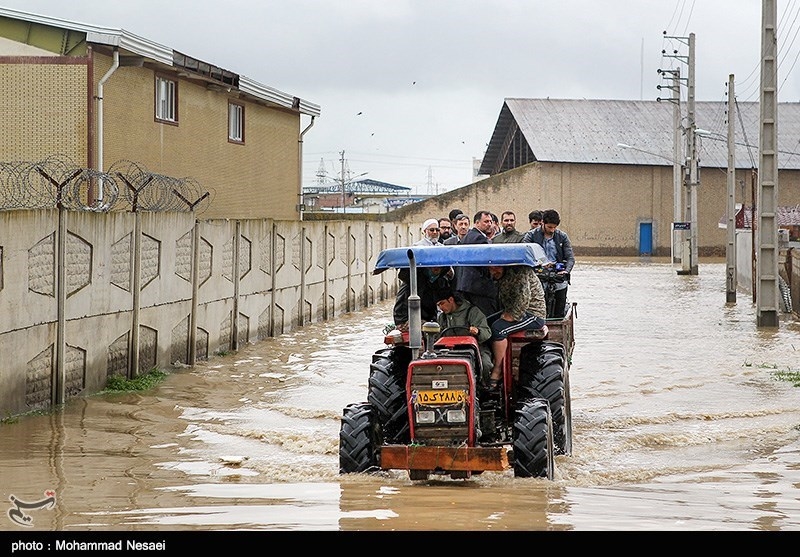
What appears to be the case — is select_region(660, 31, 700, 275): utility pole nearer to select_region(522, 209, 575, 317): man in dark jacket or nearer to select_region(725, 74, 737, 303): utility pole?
select_region(725, 74, 737, 303): utility pole

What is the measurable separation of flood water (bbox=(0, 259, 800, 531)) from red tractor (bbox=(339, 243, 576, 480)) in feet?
0.69

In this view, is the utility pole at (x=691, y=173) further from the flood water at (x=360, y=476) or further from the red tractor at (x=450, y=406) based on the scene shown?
the red tractor at (x=450, y=406)

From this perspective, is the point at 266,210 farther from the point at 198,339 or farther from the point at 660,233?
the point at 660,233

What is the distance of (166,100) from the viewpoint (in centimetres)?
2925

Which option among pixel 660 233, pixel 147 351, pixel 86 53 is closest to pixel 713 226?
pixel 660 233

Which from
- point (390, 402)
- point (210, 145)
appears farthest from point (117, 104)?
point (390, 402)

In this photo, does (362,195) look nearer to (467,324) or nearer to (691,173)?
(691,173)

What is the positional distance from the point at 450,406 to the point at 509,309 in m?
1.45

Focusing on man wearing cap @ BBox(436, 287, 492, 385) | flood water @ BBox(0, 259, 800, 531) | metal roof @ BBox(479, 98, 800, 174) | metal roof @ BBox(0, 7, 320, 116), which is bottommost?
flood water @ BBox(0, 259, 800, 531)

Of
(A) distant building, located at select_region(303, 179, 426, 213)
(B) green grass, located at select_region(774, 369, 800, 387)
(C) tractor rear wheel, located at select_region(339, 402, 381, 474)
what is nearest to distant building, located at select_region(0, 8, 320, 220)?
(B) green grass, located at select_region(774, 369, 800, 387)

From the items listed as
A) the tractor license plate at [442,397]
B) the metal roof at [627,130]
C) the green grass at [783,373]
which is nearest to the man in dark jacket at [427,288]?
the tractor license plate at [442,397]

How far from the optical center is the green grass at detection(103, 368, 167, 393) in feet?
51.4

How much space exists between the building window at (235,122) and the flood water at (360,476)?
1215 cm
